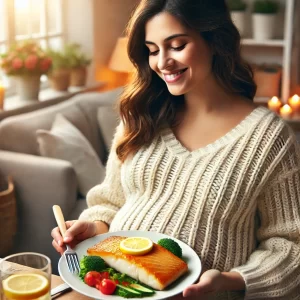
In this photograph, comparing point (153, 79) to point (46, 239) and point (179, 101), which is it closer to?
point (179, 101)

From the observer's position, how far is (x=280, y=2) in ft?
14.9

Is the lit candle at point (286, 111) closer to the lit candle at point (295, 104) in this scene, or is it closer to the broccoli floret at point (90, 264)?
the lit candle at point (295, 104)

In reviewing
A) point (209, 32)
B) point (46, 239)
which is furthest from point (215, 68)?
point (46, 239)

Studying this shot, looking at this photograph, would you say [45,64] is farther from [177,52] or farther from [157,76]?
[177,52]

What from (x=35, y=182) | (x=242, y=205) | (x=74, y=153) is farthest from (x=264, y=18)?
(x=242, y=205)

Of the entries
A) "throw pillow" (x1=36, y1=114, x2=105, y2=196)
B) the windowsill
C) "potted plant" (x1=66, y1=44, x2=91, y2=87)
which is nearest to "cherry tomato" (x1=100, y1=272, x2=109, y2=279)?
"throw pillow" (x1=36, y1=114, x2=105, y2=196)

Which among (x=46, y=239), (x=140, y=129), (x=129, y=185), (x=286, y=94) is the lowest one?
(x=46, y=239)

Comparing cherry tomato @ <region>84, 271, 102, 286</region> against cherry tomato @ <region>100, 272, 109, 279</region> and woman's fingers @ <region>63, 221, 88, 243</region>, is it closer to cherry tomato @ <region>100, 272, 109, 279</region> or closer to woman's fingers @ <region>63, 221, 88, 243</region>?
cherry tomato @ <region>100, 272, 109, 279</region>

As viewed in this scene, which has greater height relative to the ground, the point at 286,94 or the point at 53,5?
the point at 53,5

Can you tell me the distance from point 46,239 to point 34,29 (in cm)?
170

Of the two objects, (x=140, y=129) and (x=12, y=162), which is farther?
(x=12, y=162)

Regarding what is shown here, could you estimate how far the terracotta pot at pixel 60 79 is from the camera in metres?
3.75

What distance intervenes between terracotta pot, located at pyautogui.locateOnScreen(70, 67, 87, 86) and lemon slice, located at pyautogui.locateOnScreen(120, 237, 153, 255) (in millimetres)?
2749

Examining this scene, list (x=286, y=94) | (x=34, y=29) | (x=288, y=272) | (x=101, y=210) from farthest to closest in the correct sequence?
(x=286, y=94) < (x=34, y=29) < (x=101, y=210) < (x=288, y=272)
